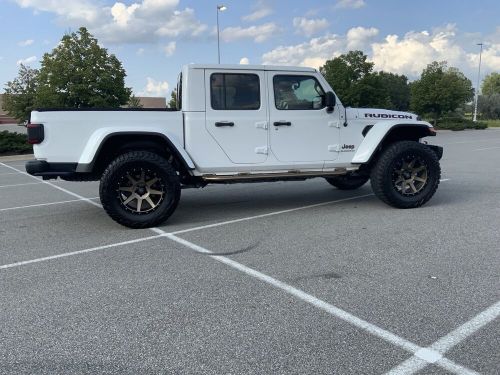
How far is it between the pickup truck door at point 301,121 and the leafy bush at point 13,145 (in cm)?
1734

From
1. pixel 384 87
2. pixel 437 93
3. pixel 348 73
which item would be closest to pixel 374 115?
pixel 348 73

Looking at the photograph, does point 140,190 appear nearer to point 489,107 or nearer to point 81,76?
point 81,76

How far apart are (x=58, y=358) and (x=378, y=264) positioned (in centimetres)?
287

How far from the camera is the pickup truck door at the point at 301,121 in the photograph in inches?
245

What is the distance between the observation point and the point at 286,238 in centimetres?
529

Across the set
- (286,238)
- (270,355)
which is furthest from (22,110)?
(270,355)

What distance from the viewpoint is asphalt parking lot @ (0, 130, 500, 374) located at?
9.12 feet

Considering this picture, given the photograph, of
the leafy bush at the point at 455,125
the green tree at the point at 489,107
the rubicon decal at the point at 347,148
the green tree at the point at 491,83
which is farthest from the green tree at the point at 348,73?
the green tree at the point at 491,83

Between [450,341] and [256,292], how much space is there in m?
1.47

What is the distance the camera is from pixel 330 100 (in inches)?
249

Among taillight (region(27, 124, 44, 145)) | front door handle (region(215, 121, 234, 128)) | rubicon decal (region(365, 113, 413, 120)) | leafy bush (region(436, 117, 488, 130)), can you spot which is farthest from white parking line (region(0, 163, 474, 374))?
leafy bush (region(436, 117, 488, 130))

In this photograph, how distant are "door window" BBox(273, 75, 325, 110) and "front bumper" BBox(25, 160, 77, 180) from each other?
2.77 metres

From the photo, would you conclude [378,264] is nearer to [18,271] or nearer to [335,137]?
[335,137]

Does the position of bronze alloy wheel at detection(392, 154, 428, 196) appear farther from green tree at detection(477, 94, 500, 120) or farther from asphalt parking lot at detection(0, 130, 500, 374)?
green tree at detection(477, 94, 500, 120)
